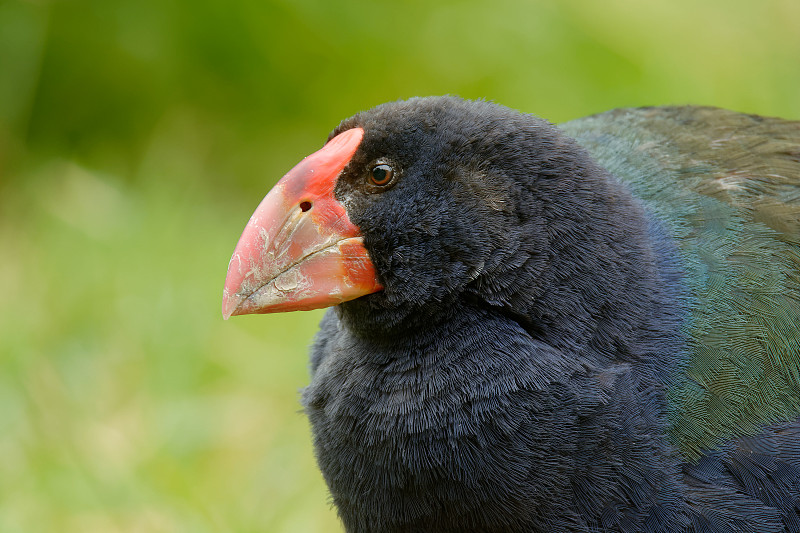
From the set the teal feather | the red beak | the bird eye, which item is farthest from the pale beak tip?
the teal feather

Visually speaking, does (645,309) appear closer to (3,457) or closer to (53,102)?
(3,457)

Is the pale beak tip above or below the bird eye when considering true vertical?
below

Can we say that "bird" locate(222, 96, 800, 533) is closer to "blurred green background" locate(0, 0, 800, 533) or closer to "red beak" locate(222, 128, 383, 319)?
"red beak" locate(222, 128, 383, 319)

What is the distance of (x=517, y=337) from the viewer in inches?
76.4

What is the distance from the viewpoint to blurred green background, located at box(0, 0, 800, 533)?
10.1 feet

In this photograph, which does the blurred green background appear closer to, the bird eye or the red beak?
the red beak

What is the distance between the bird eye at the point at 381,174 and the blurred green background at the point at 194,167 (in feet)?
4.66

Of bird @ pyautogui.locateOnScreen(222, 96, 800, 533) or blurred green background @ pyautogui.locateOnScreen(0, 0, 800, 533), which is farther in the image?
blurred green background @ pyautogui.locateOnScreen(0, 0, 800, 533)

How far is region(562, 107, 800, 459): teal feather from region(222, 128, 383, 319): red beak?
732 millimetres

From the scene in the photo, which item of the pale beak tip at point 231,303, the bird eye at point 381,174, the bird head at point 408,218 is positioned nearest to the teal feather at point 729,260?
the bird head at point 408,218

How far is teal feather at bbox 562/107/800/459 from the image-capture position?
1982 millimetres

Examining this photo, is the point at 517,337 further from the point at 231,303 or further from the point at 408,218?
the point at 231,303

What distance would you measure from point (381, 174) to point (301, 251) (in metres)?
0.24

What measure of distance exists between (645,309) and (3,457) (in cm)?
220
